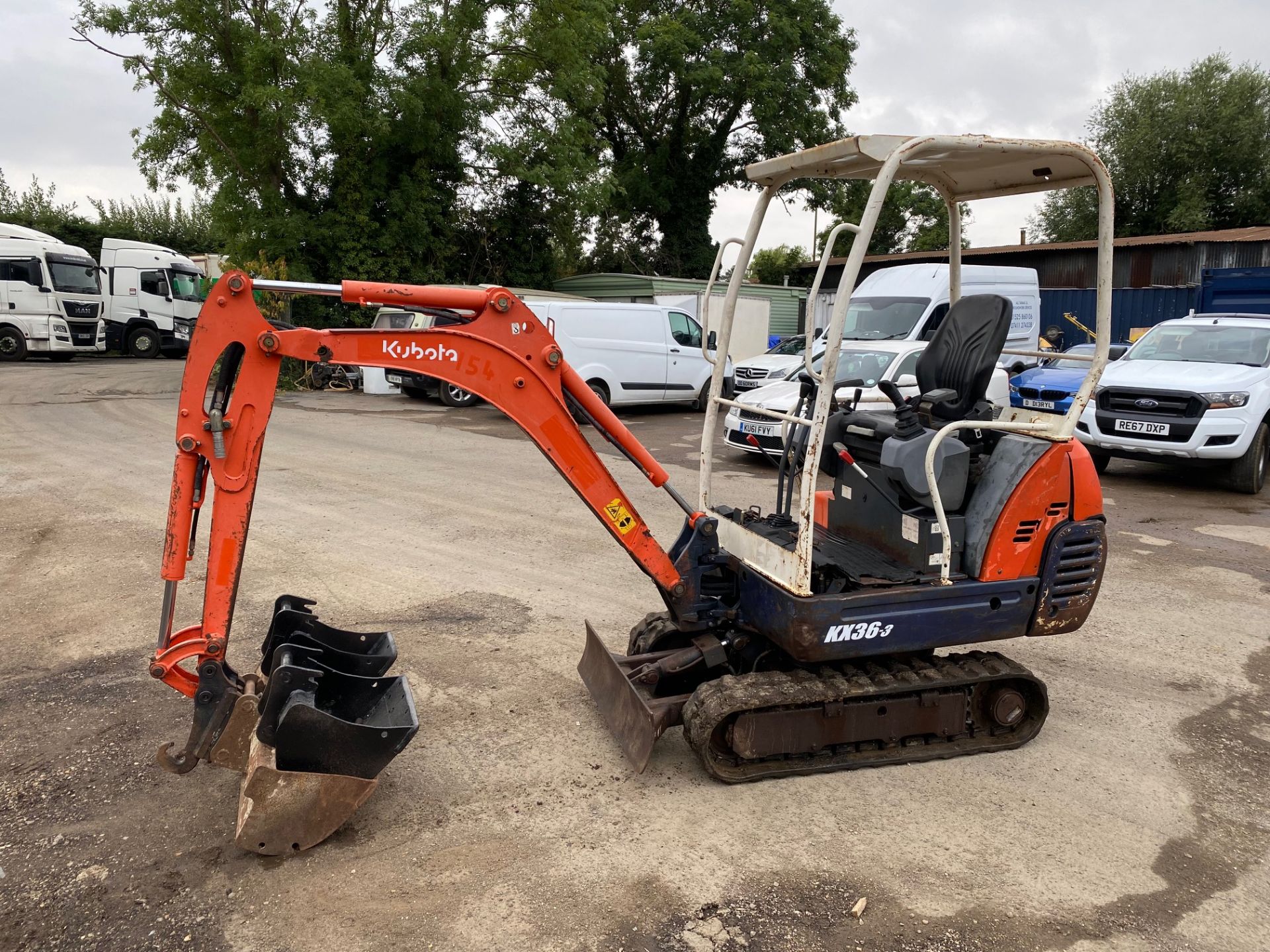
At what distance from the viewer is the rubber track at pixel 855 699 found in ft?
13.3

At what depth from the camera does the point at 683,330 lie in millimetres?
17891

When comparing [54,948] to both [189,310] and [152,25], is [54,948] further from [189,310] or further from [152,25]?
[189,310]

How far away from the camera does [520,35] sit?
2219 centimetres

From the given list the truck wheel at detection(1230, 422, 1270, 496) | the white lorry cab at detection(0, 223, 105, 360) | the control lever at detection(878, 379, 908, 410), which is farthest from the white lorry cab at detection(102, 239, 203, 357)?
the control lever at detection(878, 379, 908, 410)

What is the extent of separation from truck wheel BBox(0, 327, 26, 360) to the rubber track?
26.1 m

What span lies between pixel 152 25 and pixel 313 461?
14.9m

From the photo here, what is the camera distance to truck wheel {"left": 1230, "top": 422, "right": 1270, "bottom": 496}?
10492 millimetres

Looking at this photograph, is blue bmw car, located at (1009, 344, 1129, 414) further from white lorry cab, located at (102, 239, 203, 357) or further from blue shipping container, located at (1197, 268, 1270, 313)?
white lorry cab, located at (102, 239, 203, 357)

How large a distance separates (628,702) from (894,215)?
110ft

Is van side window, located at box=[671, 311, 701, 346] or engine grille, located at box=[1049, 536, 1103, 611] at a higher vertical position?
van side window, located at box=[671, 311, 701, 346]

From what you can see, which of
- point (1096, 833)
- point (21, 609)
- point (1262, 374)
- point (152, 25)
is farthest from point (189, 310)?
point (1096, 833)

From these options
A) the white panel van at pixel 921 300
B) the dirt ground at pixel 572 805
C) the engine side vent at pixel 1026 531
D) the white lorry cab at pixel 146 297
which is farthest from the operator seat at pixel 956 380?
the white lorry cab at pixel 146 297

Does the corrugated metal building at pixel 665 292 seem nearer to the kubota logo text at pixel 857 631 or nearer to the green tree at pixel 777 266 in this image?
the green tree at pixel 777 266

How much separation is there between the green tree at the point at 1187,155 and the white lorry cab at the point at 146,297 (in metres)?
29.5
